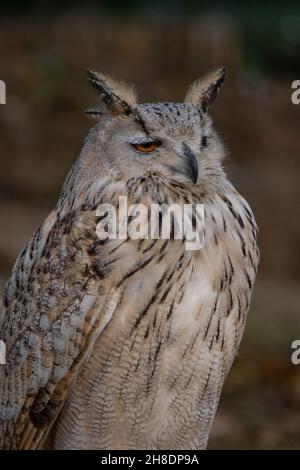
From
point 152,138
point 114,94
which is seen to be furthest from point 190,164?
point 114,94

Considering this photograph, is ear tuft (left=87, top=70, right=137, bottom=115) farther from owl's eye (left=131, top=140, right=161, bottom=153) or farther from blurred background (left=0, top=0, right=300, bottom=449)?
blurred background (left=0, top=0, right=300, bottom=449)

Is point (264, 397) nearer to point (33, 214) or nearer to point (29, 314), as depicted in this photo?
point (29, 314)

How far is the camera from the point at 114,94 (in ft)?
11.7

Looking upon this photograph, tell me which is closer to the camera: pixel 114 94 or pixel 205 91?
pixel 114 94

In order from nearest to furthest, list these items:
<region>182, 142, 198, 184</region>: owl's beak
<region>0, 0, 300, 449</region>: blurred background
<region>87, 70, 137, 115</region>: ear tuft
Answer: <region>182, 142, 198, 184</region>: owl's beak
<region>87, 70, 137, 115</region>: ear tuft
<region>0, 0, 300, 449</region>: blurred background

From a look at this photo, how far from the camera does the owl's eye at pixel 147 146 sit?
3434 mm

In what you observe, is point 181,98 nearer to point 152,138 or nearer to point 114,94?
point 114,94

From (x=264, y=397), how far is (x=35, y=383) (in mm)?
2995

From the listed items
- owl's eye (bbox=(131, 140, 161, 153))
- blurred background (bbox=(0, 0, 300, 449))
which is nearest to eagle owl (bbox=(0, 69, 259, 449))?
owl's eye (bbox=(131, 140, 161, 153))

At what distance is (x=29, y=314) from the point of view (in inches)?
143

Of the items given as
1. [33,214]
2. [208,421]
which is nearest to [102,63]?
[33,214]

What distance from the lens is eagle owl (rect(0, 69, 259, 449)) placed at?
346 cm

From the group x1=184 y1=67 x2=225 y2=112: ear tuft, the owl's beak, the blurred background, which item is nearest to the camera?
the owl's beak

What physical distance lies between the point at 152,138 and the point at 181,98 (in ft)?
26.1
